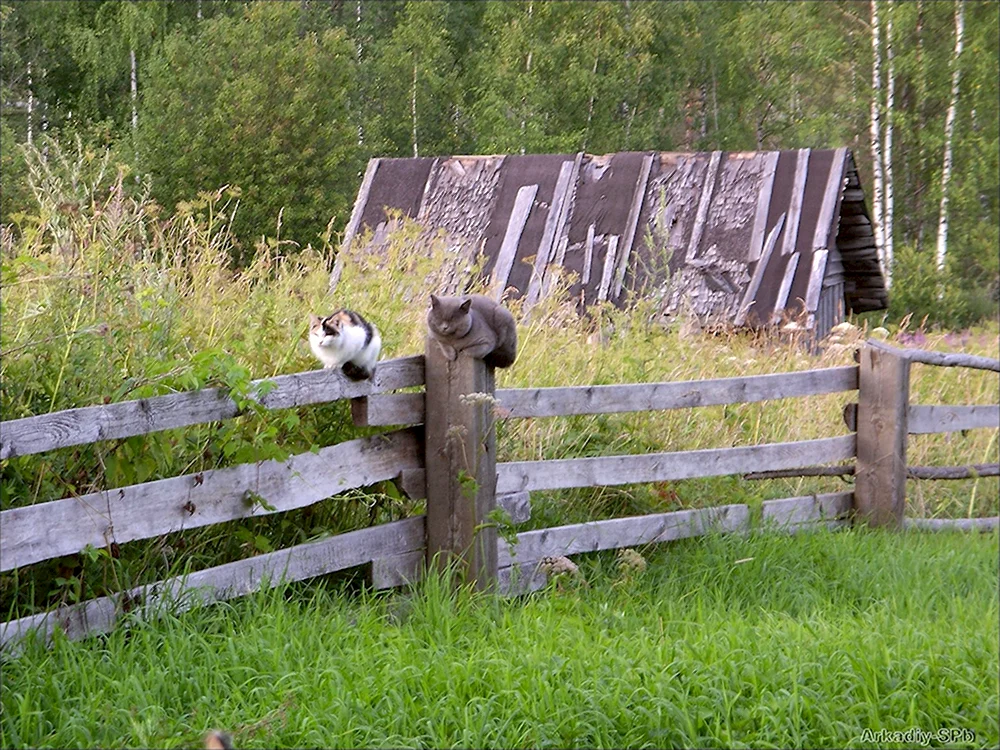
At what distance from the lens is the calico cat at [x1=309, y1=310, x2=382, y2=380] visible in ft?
14.7

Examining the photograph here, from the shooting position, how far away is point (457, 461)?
4949mm

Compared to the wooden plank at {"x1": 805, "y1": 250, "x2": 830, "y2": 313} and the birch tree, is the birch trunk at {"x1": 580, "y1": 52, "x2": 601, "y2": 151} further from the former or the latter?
the wooden plank at {"x1": 805, "y1": 250, "x2": 830, "y2": 313}

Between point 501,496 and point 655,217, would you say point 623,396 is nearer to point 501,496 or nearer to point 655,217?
point 501,496

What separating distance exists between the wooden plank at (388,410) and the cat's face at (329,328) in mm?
361

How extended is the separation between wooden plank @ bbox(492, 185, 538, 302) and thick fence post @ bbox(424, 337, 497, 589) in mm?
8738

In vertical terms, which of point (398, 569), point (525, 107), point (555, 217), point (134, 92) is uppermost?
point (134, 92)

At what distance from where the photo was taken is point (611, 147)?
28375mm

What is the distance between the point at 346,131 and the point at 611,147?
8.88 m

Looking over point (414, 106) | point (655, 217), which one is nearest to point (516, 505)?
point (655, 217)

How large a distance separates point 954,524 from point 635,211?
25.4 ft

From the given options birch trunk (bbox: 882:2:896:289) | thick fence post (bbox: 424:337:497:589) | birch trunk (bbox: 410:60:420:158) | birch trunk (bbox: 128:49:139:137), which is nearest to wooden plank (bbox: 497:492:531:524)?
thick fence post (bbox: 424:337:497:589)

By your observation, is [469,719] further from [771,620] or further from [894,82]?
[894,82]

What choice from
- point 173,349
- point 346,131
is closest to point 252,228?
point 346,131

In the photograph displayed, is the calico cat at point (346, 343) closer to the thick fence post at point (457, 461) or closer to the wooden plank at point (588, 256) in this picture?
the thick fence post at point (457, 461)
